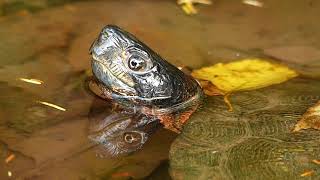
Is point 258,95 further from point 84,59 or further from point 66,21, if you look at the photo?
point 66,21

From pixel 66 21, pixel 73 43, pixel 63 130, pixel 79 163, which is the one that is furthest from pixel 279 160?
pixel 66 21

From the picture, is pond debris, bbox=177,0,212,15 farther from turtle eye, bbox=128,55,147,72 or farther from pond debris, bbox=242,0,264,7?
turtle eye, bbox=128,55,147,72

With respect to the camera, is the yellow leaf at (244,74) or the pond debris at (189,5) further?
the pond debris at (189,5)

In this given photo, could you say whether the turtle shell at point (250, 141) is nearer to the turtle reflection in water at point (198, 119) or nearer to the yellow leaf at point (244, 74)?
the turtle reflection in water at point (198, 119)

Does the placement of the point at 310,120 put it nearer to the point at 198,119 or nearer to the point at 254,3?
the point at 198,119

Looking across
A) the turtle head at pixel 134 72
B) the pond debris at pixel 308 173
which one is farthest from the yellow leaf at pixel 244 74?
the pond debris at pixel 308 173

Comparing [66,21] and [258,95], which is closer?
[258,95]

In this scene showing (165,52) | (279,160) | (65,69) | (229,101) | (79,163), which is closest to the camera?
(279,160)
